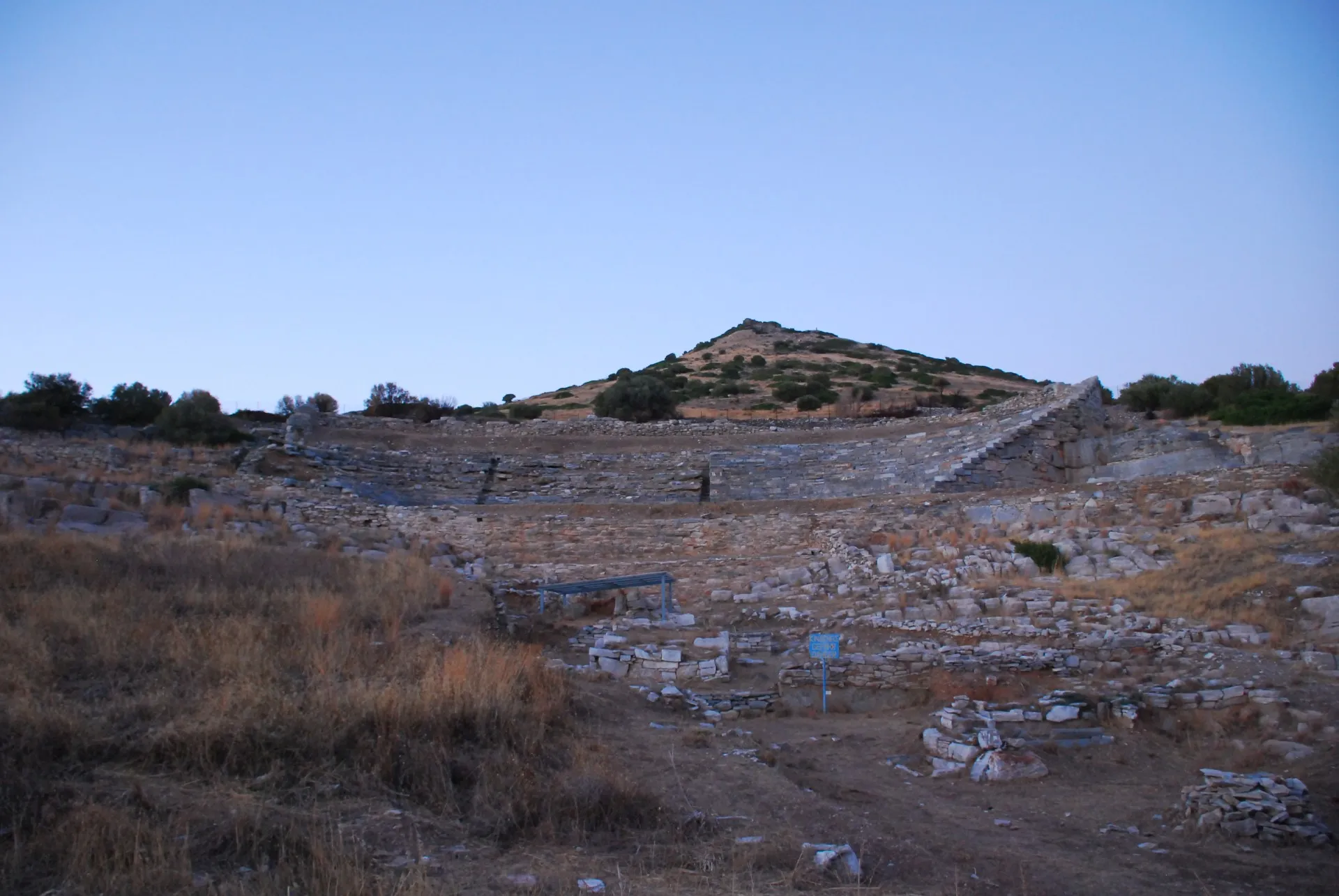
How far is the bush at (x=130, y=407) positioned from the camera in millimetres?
30492

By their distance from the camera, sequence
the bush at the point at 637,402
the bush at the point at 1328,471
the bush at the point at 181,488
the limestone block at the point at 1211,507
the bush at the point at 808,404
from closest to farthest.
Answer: the bush at the point at 1328,471
the limestone block at the point at 1211,507
the bush at the point at 181,488
the bush at the point at 637,402
the bush at the point at 808,404

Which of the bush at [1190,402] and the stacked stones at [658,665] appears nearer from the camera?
the stacked stones at [658,665]

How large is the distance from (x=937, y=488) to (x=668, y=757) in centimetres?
1573

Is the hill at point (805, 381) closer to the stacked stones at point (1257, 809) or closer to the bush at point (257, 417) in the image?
the bush at point (257, 417)

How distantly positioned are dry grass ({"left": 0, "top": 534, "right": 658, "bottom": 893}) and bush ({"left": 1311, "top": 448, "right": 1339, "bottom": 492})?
11.8m

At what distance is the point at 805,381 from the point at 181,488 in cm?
3322

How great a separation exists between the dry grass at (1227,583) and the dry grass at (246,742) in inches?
302

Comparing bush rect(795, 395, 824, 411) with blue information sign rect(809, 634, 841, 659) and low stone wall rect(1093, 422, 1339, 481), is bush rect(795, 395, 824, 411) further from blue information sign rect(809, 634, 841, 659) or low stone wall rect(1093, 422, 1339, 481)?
blue information sign rect(809, 634, 841, 659)

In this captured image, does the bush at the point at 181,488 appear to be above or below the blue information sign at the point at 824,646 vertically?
above

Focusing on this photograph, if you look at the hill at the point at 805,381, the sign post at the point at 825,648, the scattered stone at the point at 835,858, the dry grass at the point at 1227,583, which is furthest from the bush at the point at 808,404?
the scattered stone at the point at 835,858

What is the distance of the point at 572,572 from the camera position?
51.6 ft

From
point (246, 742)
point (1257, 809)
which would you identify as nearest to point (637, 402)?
point (246, 742)

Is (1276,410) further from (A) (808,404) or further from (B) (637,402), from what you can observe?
(B) (637,402)

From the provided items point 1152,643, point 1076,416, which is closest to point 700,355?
point 1076,416
